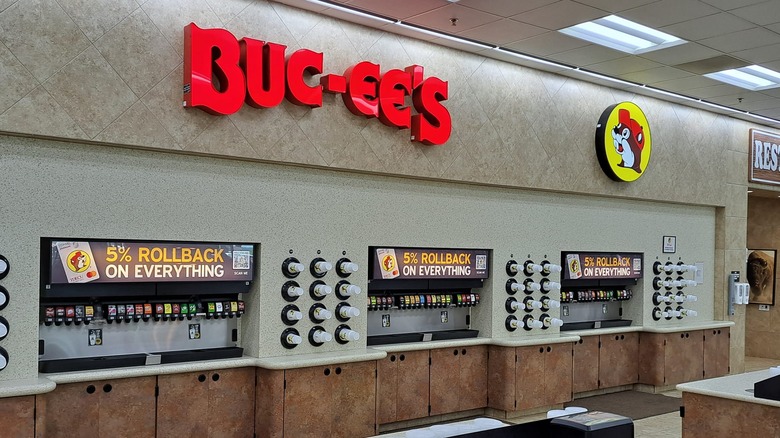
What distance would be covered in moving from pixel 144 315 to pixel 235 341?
1.00 m

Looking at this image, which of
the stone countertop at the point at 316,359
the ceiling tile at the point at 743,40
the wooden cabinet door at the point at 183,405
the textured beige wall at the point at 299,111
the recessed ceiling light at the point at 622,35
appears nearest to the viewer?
the textured beige wall at the point at 299,111

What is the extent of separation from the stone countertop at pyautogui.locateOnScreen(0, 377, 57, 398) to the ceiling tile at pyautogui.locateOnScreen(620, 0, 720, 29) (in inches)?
226

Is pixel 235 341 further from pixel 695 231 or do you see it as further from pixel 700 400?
pixel 695 231

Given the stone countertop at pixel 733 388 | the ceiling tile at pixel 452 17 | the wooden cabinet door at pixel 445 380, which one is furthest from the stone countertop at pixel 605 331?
the ceiling tile at pixel 452 17

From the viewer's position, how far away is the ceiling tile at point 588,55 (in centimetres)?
779

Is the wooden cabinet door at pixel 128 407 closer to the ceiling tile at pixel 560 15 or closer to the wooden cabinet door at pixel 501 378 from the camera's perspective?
the wooden cabinet door at pixel 501 378

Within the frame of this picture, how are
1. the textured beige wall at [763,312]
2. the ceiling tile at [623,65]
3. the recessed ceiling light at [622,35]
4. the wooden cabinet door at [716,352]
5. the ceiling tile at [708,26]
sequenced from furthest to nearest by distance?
1. the textured beige wall at [763,312]
2. the wooden cabinet door at [716,352]
3. the ceiling tile at [623,65]
4. the recessed ceiling light at [622,35]
5. the ceiling tile at [708,26]

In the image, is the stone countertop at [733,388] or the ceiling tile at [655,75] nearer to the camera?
the stone countertop at [733,388]

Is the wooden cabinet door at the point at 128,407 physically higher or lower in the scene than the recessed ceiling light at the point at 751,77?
lower

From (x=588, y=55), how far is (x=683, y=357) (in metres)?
4.85

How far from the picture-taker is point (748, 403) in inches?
218

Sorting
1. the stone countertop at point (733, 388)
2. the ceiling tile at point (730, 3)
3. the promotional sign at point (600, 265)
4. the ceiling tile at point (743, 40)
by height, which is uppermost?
the ceiling tile at point (730, 3)

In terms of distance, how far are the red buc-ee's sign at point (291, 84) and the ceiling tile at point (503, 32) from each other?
0.60m

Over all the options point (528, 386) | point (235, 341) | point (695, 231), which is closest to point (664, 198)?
point (695, 231)
